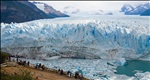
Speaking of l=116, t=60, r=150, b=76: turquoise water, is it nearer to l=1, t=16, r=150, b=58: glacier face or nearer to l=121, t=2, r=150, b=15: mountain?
l=1, t=16, r=150, b=58: glacier face

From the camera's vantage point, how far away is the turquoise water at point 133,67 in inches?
635

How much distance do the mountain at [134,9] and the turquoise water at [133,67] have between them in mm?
33793

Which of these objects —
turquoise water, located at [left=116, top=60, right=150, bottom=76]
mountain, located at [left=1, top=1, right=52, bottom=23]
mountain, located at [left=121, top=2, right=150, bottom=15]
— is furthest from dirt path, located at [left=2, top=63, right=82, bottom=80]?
mountain, located at [left=121, top=2, right=150, bottom=15]

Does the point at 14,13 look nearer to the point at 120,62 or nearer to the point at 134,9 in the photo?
the point at 134,9

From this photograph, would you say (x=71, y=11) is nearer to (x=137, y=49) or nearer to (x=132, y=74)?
(x=137, y=49)

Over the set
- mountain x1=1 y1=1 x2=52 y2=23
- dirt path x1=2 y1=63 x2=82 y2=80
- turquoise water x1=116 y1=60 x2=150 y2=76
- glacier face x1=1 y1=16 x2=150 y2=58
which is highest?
mountain x1=1 y1=1 x2=52 y2=23

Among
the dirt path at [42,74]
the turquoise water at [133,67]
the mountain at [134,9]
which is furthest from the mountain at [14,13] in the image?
the dirt path at [42,74]

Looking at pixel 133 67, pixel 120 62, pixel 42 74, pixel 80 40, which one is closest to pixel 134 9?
pixel 80 40

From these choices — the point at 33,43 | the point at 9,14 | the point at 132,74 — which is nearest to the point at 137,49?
the point at 132,74

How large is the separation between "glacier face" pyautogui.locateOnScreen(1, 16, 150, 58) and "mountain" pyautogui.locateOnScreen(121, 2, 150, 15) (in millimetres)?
31842

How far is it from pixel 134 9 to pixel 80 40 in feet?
117

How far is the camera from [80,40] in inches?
826

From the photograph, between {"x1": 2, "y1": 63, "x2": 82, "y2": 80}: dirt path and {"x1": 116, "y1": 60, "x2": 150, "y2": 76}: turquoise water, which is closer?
{"x1": 2, "y1": 63, "x2": 82, "y2": 80}: dirt path

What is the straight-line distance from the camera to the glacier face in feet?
65.9
